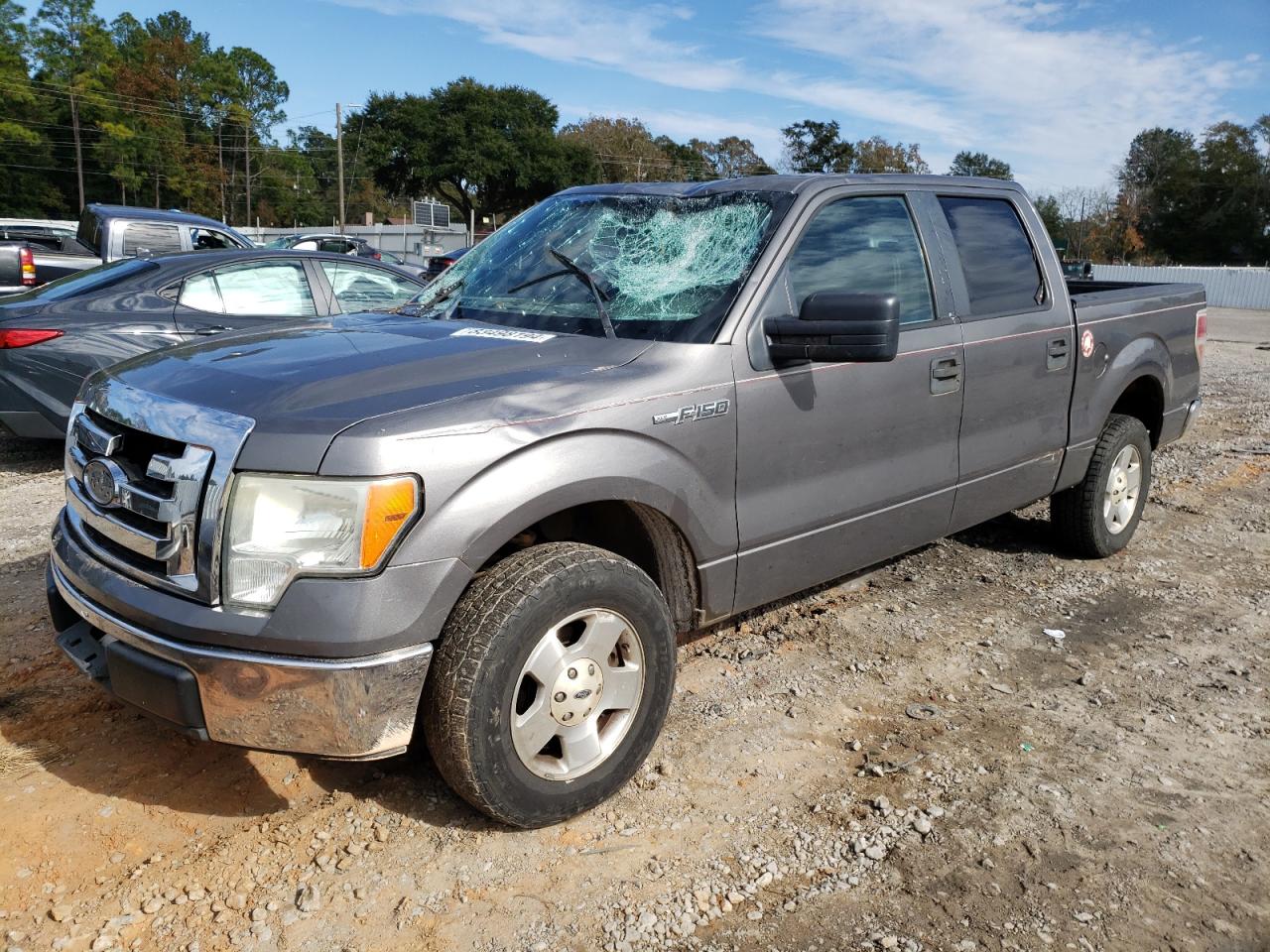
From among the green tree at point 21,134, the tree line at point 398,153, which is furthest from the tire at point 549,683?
the green tree at point 21,134

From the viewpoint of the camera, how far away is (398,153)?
71062 millimetres

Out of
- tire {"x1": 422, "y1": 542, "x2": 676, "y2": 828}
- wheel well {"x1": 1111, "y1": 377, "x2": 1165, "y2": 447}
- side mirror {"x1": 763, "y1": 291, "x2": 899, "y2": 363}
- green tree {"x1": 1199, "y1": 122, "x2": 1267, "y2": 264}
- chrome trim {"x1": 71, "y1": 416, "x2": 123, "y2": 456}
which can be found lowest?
tire {"x1": 422, "y1": 542, "x2": 676, "y2": 828}

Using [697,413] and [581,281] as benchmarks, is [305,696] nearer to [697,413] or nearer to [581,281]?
[697,413]

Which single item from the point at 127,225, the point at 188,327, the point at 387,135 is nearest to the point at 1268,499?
the point at 188,327

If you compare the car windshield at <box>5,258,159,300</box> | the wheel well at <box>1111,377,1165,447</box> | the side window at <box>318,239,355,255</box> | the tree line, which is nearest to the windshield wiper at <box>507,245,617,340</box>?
the wheel well at <box>1111,377,1165,447</box>

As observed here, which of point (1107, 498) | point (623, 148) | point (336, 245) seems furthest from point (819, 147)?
point (623, 148)

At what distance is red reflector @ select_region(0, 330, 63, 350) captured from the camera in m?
6.37

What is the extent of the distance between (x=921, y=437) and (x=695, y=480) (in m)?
1.24

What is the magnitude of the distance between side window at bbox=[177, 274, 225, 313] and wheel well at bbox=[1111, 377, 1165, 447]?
5.95 meters

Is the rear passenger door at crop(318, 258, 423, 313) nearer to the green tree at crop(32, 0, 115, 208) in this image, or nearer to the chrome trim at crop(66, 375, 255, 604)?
the chrome trim at crop(66, 375, 255, 604)

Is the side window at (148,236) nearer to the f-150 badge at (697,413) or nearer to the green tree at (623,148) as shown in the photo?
the f-150 badge at (697,413)

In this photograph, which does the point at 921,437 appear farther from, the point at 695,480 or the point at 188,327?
the point at 188,327

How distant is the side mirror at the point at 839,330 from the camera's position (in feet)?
9.80

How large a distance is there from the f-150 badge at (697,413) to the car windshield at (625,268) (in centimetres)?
22
